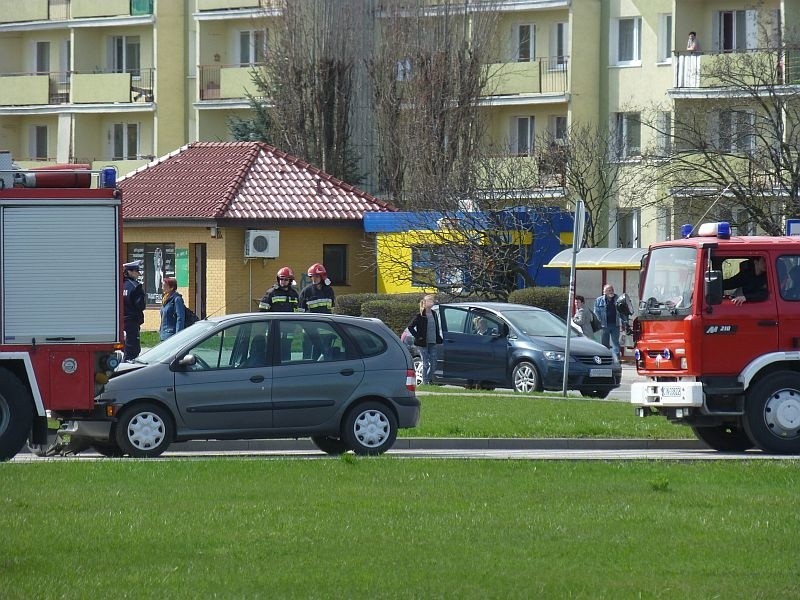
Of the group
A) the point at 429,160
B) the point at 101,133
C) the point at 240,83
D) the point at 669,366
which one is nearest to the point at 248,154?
the point at 429,160

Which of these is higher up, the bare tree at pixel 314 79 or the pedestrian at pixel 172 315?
the bare tree at pixel 314 79

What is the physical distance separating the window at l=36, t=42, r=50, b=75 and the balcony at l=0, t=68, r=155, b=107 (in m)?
1.37

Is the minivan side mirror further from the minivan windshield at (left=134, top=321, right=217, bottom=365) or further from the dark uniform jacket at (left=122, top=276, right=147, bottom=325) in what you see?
the dark uniform jacket at (left=122, top=276, right=147, bottom=325)

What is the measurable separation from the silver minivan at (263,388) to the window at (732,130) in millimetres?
25762

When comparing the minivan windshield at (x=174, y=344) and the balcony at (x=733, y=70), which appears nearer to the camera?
the minivan windshield at (x=174, y=344)

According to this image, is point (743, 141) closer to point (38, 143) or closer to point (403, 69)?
point (403, 69)

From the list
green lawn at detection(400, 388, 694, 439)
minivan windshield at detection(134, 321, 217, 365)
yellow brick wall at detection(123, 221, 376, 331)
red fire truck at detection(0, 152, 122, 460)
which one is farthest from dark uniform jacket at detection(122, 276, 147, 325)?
yellow brick wall at detection(123, 221, 376, 331)

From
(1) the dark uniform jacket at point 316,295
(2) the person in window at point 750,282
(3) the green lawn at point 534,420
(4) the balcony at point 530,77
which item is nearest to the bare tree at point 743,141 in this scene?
(4) the balcony at point 530,77

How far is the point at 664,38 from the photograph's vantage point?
2111 inches

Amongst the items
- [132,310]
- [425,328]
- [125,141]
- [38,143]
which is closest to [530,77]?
[125,141]

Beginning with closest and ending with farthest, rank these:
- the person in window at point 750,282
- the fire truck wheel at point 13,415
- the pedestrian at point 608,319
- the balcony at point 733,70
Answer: the fire truck wheel at point 13,415 → the person in window at point 750,282 → the pedestrian at point 608,319 → the balcony at point 733,70

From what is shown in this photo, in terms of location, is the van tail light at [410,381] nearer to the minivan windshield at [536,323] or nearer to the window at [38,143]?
the minivan windshield at [536,323]

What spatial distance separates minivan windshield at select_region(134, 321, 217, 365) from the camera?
16562 mm

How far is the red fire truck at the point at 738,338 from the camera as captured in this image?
17297mm
